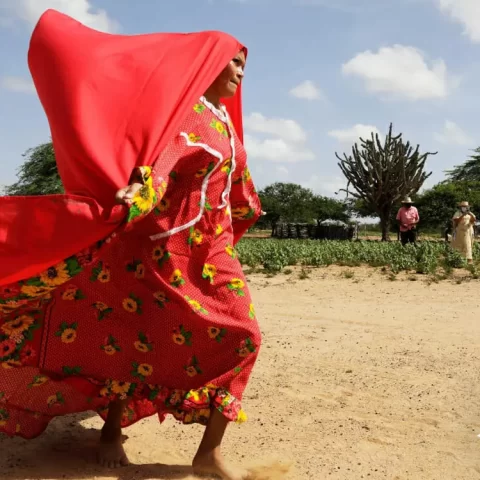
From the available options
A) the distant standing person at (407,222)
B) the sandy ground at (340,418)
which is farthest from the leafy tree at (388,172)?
the sandy ground at (340,418)

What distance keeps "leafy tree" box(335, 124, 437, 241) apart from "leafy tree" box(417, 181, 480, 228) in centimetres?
403

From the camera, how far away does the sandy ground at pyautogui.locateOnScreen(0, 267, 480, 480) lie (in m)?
3.19

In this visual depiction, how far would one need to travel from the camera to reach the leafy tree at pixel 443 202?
112 ft

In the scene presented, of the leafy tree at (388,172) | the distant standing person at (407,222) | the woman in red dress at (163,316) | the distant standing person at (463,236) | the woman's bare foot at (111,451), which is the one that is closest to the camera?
the woman in red dress at (163,316)

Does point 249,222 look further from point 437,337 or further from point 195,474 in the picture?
point 437,337

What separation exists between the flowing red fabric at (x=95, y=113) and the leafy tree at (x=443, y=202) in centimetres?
3262

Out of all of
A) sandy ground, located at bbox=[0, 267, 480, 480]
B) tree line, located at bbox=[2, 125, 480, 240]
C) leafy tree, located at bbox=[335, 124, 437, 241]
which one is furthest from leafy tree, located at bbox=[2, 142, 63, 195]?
sandy ground, located at bbox=[0, 267, 480, 480]

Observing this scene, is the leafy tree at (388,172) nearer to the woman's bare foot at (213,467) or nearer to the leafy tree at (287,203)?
the leafy tree at (287,203)

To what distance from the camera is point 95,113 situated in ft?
8.91

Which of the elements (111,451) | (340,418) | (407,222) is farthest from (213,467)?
(407,222)

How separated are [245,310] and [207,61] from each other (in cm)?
114

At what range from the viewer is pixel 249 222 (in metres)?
3.53

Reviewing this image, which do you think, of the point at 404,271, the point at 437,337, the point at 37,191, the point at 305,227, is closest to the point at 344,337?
the point at 437,337

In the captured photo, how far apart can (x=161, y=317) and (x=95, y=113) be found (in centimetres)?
94
